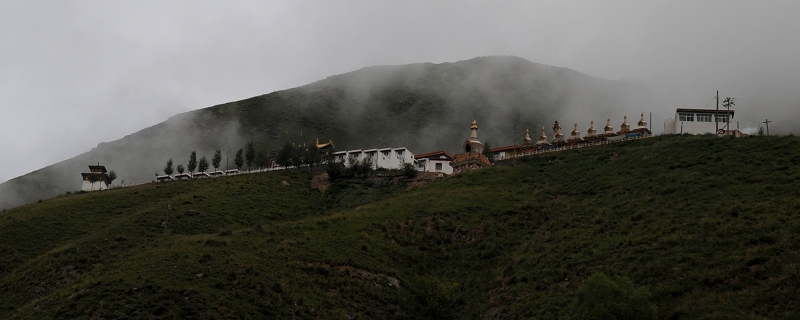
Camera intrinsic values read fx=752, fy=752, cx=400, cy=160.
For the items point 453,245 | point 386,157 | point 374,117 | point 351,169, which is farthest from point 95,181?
point 374,117

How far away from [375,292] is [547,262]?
437 inches

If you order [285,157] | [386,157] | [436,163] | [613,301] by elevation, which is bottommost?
[613,301]

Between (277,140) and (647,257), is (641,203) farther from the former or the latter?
(277,140)

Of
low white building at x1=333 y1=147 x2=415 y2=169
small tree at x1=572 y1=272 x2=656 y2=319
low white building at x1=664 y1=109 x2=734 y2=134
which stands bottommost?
small tree at x1=572 y1=272 x2=656 y2=319

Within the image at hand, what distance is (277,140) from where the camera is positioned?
147000 millimetres

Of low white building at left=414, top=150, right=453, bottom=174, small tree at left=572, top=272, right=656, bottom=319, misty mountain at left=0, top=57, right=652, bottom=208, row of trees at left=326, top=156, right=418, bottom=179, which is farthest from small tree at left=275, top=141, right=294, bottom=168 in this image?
small tree at left=572, top=272, right=656, bottom=319

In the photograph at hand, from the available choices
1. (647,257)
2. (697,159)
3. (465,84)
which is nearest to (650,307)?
(647,257)

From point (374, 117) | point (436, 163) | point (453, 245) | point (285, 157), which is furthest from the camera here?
point (374, 117)

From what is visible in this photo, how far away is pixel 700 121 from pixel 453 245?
139 feet

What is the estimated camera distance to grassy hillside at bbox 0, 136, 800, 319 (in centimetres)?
3994

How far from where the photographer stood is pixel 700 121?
85000 millimetres

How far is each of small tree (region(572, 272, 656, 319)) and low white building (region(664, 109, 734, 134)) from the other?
177ft

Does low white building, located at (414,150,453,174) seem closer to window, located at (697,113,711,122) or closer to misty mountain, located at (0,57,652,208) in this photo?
window, located at (697,113,711,122)

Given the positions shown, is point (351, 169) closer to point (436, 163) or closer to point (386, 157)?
point (386, 157)
